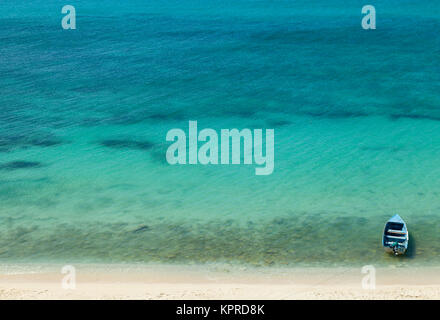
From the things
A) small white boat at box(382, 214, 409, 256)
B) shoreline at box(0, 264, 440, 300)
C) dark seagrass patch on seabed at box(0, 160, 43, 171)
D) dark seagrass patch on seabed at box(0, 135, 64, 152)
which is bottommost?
shoreline at box(0, 264, 440, 300)

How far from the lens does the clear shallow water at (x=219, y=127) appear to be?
22.5 meters

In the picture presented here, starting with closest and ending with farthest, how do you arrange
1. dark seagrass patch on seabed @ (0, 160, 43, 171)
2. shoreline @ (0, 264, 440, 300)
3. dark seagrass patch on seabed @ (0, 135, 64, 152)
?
shoreline @ (0, 264, 440, 300), dark seagrass patch on seabed @ (0, 160, 43, 171), dark seagrass patch on seabed @ (0, 135, 64, 152)

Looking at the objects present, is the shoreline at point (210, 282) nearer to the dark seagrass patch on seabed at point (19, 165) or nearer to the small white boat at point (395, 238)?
the small white boat at point (395, 238)

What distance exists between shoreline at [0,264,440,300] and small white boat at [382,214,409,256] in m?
0.87

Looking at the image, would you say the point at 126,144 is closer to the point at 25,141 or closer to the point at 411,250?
the point at 25,141

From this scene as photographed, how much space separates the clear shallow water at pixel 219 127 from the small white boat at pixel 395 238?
1.53ft

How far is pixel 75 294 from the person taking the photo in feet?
58.3

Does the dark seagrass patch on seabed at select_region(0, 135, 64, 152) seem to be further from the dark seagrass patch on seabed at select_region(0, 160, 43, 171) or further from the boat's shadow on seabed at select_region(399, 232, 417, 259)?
the boat's shadow on seabed at select_region(399, 232, 417, 259)

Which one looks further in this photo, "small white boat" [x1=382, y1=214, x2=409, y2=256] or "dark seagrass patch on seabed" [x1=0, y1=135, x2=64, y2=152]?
"dark seagrass patch on seabed" [x1=0, y1=135, x2=64, y2=152]

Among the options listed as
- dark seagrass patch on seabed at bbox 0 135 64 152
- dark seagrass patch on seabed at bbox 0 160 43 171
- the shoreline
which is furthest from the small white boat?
dark seagrass patch on seabed at bbox 0 135 64 152

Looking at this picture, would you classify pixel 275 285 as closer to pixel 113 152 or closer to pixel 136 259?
pixel 136 259

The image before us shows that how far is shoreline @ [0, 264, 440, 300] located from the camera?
17.7 m

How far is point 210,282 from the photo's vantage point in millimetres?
19375

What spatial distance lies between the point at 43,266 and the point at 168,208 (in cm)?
650
